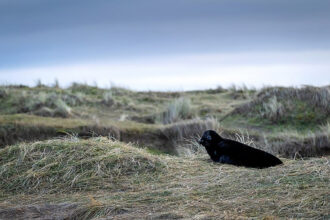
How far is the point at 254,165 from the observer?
7070mm

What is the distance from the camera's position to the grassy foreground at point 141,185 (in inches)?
206

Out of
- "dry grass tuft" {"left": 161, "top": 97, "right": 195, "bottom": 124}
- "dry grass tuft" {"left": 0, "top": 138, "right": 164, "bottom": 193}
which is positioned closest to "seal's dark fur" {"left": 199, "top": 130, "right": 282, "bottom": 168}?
"dry grass tuft" {"left": 0, "top": 138, "right": 164, "bottom": 193}

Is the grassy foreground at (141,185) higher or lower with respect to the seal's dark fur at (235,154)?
lower

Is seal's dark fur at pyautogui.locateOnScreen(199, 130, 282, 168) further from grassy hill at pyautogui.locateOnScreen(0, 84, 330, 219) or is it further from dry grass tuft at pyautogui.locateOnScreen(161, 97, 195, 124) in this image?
dry grass tuft at pyautogui.locateOnScreen(161, 97, 195, 124)

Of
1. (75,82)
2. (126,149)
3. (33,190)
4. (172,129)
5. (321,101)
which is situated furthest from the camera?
(75,82)

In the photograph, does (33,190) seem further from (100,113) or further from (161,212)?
(100,113)

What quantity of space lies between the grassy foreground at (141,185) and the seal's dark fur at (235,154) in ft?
0.63

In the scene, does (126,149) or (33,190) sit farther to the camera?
(126,149)

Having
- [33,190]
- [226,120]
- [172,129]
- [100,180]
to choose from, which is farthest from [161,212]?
[226,120]

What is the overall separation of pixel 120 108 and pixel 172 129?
21.1 ft

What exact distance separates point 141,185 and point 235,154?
165 cm

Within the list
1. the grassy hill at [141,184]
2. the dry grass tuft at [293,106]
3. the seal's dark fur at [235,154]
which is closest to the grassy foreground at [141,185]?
the grassy hill at [141,184]

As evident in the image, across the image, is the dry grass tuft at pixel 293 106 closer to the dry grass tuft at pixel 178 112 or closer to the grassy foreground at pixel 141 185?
the dry grass tuft at pixel 178 112

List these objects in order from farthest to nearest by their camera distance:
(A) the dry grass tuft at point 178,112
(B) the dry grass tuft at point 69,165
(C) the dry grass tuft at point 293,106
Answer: (A) the dry grass tuft at point 178,112
(C) the dry grass tuft at point 293,106
(B) the dry grass tuft at point 69,165
